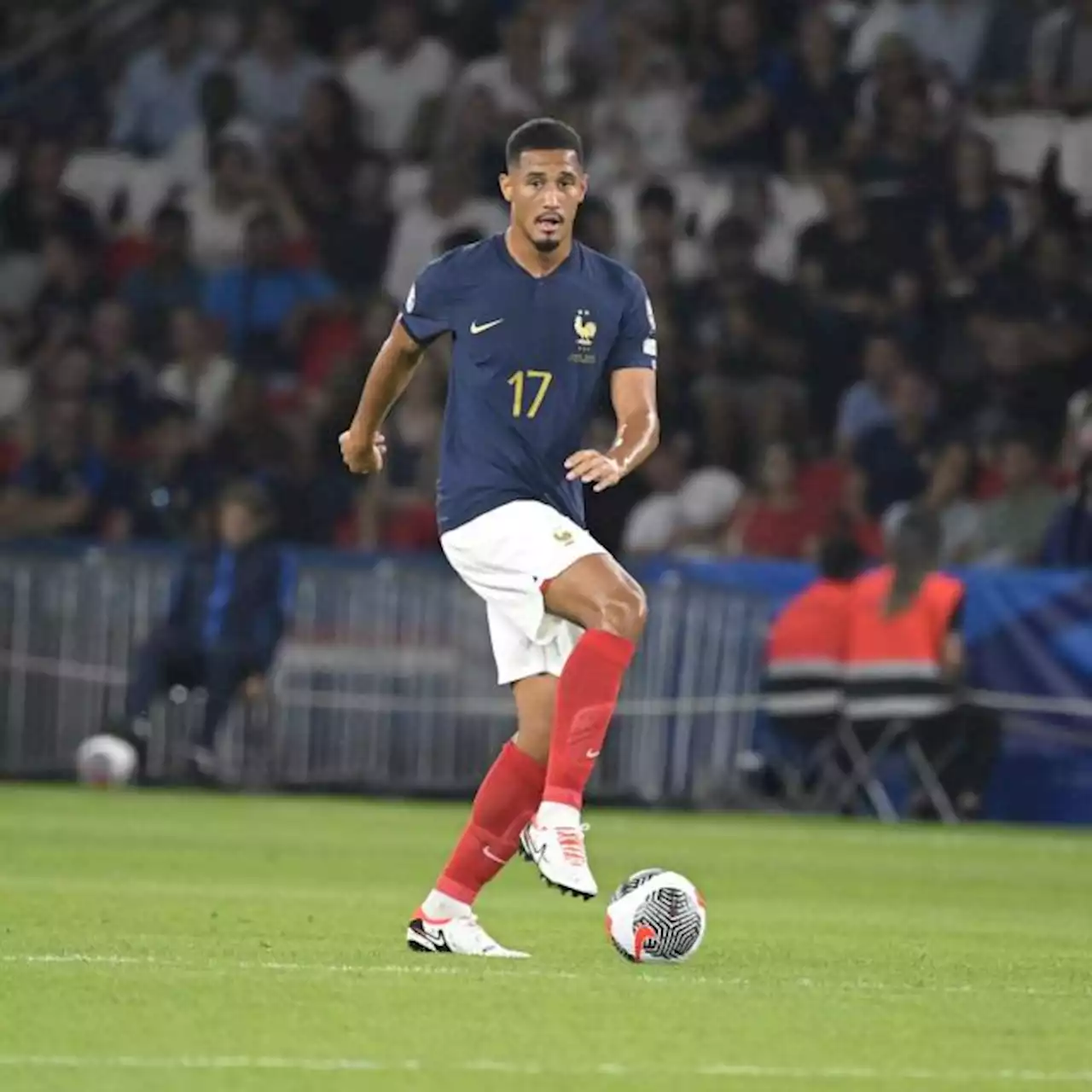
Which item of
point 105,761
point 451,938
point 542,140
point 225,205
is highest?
point 542,140

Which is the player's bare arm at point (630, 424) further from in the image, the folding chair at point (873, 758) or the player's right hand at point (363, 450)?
the folding chair at point (873, 758)

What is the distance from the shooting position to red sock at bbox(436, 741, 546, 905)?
27.9ft

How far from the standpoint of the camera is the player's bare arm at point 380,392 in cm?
870

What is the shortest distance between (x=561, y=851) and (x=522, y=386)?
147 centimetres

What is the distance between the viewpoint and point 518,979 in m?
7.70

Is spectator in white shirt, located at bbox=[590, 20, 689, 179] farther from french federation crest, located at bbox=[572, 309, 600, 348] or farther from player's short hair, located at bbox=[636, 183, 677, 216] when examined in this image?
french federation crest, located at bbox=[572, 309, 600, 348]

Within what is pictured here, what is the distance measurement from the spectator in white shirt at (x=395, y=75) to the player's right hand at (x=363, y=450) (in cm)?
1456

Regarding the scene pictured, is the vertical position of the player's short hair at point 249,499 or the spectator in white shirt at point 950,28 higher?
the spectator in white shirt at point 950,28

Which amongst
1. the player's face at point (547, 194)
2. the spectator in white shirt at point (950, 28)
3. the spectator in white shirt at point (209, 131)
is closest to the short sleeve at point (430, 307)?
the player's face at point (547, 194)

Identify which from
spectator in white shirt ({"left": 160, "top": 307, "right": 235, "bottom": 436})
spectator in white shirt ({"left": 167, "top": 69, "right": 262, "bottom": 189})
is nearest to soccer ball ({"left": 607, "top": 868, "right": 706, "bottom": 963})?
spectator in white shirt ({"left": 160, "top": 307, "right": 235, "bottom": 436})

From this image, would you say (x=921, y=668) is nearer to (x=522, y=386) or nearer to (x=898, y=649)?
(x=898, y=649)

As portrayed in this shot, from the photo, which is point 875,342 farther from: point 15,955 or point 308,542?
point 15,955

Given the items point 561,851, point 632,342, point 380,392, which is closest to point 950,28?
point 632,342

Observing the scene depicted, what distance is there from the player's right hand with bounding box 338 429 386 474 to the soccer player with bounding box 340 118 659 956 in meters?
0.05
